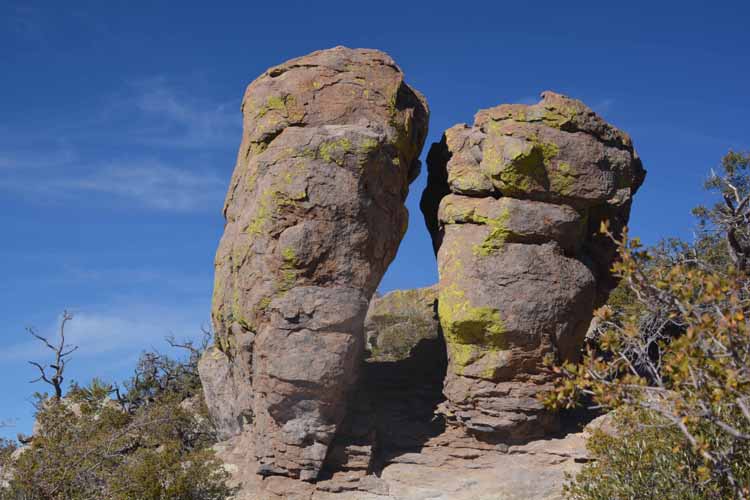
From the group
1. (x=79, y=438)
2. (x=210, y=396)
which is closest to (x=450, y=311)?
(x=210, y=396)

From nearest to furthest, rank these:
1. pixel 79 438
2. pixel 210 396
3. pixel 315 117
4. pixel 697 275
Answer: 1. pixel 697 275
2. pixel 315 117
3. pixel 79 438
4. pixel 210 396

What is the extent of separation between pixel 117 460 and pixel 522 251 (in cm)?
987

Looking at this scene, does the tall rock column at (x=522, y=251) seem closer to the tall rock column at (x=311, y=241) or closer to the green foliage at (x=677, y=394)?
the tall rock column at (x=311, y=241)

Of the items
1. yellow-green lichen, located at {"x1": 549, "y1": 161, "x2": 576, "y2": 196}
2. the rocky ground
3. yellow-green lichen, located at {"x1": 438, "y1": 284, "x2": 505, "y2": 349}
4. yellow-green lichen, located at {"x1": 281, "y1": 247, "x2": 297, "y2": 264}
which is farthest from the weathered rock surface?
yellow-green lichen, located at {"x1": 549, "y1": 161, "x2": 576, "y2": 196}

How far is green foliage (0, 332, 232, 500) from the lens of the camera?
16391 millimetres

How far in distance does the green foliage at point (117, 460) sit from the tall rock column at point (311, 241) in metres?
1.57

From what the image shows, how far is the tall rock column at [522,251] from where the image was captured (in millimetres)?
16875

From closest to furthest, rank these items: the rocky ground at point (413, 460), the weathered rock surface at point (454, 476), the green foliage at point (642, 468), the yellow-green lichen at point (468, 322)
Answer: the green foliage at point (642, 468)
the weathered rock surface at point (454, 476)
the rocky ground at point (413, 460)
the yellow-green lichen at point (468, 322)

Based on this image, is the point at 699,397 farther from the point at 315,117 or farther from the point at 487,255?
the point at 315,117

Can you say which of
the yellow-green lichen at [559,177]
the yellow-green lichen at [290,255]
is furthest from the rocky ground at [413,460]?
the yellow-green lichen at [559,177]

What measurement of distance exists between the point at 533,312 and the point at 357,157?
4.83 m

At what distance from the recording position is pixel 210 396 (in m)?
21.4

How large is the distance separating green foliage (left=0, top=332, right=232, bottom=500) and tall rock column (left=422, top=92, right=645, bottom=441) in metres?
5.78

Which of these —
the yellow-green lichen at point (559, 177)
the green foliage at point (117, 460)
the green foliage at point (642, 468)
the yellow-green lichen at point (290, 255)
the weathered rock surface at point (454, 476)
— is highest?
the yellow-green lichen at point (559, 177)
